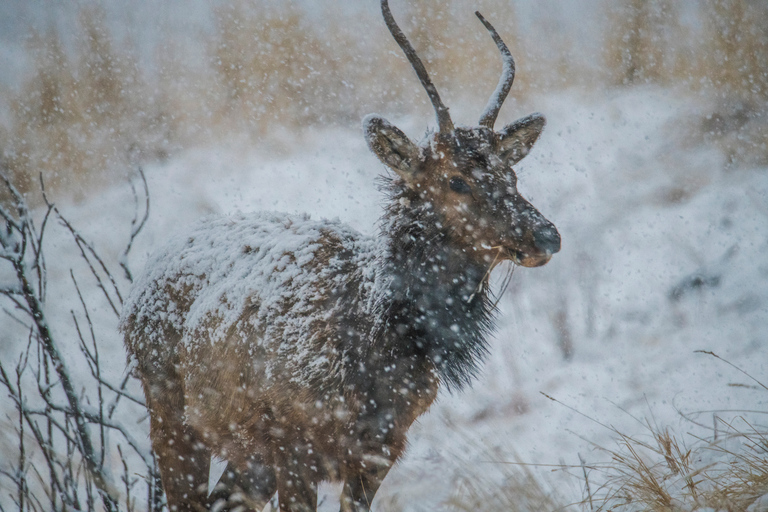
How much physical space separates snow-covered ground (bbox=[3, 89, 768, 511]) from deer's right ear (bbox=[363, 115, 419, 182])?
14.5ft

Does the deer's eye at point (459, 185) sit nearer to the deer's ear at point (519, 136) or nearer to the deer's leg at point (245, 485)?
the deer's ear at point (519, 136)

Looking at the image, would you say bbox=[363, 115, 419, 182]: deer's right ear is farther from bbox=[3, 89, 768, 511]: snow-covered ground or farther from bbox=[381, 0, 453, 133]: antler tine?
bbox=[3, 89, 768, 511]: snow-covered ground

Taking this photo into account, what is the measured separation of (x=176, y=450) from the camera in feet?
10.5

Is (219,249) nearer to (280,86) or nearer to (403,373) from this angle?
(403,373)

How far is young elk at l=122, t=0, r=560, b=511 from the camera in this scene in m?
2.61

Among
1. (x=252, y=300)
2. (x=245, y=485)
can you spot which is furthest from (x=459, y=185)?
(x=245, y=485)

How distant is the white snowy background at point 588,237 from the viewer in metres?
7.48

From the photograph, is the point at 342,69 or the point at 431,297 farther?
the point at 342,69

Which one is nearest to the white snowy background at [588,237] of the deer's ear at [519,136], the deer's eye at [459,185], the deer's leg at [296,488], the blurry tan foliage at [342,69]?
the blurry tan foliage at [342,69]

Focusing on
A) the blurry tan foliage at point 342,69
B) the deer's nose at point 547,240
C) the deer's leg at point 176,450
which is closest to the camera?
the deer's nose at point 547,240

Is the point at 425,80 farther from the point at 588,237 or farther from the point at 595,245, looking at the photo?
the point at 595,245

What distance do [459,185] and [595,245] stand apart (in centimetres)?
744

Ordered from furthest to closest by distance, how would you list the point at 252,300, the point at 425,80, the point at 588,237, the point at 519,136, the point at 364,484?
the point at 588,237 → the point at 519,136 → the point at 425,80 → the point at 252,300 → the point at 364,484

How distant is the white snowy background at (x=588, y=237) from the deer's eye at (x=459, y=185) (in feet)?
14.0
